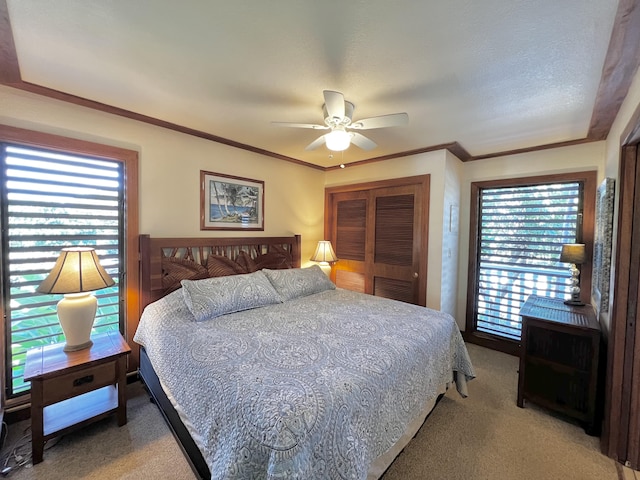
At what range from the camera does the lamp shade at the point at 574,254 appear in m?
2.57

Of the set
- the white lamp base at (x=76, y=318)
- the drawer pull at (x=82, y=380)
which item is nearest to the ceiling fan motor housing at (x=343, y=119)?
the white lamp base at (x=76, y=318)

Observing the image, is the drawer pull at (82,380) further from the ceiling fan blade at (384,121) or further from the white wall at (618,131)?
the white wall at (618,131)

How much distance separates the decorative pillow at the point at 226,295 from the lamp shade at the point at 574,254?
285 centimetres

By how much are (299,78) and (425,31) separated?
80 cm

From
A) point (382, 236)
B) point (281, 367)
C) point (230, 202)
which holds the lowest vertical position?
point (281, 367)

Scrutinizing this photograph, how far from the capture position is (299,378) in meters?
1.29

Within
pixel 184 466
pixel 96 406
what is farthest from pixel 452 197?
pixel 96 406

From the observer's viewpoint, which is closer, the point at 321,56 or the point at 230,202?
the point at 321,56

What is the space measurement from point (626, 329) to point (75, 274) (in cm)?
368

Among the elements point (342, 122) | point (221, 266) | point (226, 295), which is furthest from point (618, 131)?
point (221, 266)

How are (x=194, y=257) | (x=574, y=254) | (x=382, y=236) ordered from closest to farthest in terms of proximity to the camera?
(x=574, y=254), (x=194, y=257), (x=382, y=236)

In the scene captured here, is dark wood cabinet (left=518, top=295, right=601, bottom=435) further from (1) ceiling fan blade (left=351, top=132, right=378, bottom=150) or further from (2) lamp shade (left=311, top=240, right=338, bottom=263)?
(2) lamp shade (left=311, top=240, right=338, bottom=263)

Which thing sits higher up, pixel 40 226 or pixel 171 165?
pixel 171 165

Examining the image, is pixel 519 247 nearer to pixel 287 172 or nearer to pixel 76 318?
pixel 287 172
